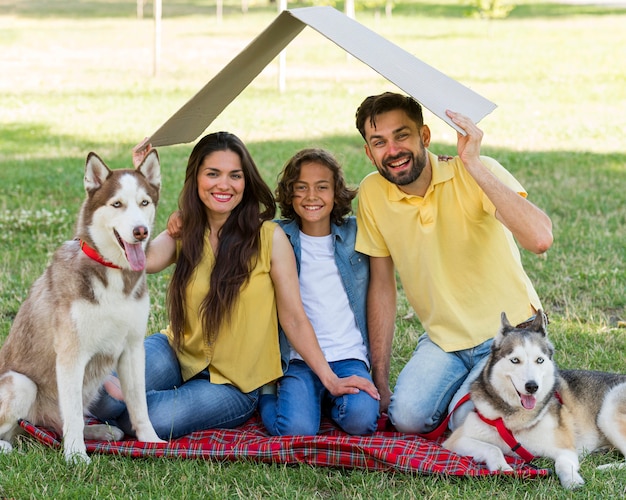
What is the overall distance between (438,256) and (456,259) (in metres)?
0.10

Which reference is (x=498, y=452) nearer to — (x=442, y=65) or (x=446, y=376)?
(x=446, y=376)

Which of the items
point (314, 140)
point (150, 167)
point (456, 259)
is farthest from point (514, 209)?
point (314, 140)

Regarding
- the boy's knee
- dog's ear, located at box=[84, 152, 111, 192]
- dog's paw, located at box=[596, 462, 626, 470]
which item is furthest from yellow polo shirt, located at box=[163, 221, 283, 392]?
dog's paw, located at box=[596, 462, 626, 470]

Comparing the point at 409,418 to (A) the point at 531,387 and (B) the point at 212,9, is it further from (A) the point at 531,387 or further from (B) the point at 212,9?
(B) the point at 212,9

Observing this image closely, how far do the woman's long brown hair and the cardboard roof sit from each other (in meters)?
0.24

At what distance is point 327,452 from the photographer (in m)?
4.17

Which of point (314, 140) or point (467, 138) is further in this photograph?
point (314, 140)

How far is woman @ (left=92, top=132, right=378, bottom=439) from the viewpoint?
15.0ft

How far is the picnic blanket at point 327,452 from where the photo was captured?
4.08m

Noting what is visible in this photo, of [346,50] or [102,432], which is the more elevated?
[346,50]

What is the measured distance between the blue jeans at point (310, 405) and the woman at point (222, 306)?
0.25 ft

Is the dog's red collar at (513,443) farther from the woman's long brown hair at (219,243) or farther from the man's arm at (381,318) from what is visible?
the woman's long brown hair at (219,243)

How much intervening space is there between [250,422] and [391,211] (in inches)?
56.8

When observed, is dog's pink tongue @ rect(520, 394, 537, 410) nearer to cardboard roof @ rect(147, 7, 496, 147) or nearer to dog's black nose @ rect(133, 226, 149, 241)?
cardboard roof @ rect(147, 7, 496, 147)
